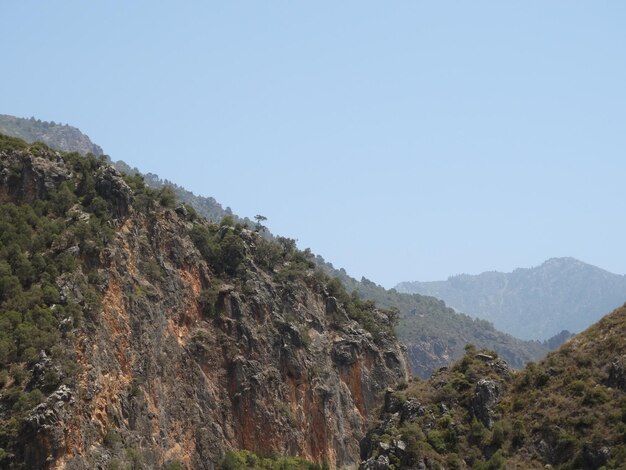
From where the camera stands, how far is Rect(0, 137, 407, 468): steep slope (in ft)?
225

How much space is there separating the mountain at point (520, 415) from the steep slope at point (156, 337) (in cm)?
Result: 2304

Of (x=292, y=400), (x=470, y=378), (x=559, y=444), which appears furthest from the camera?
(x=292, y=400)

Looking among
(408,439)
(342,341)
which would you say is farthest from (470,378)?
(342,341)

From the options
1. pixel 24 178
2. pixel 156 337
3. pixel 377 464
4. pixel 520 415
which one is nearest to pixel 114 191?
pixel 24 178

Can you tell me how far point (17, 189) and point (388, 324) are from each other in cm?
5023

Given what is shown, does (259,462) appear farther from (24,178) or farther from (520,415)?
(520,415)

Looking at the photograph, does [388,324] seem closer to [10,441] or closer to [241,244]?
[241,244]

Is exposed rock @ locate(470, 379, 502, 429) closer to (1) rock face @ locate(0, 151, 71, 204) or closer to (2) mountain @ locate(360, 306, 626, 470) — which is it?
(2) mountain @ locate(360, 306, 626, 470)

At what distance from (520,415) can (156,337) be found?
39075 millimetres

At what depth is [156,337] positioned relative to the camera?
8594cm

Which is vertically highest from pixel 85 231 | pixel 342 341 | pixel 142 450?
pixel 85 231

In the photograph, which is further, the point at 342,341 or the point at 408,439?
the point at 342,341

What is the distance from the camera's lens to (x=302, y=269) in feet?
Answer: 354

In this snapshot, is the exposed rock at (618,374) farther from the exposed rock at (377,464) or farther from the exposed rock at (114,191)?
the exposed rock at (114,191)
